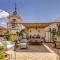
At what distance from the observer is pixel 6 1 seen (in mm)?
8586

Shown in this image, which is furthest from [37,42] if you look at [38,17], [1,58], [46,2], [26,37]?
[1,58]

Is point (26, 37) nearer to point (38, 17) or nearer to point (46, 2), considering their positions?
point (38, 17)

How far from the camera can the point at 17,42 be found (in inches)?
407

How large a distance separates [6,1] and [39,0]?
1.67 m

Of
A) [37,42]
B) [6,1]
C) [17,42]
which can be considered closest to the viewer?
[6,1]

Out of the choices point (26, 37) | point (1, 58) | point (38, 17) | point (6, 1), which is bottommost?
point (1, 58)

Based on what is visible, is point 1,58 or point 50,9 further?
point 50,9

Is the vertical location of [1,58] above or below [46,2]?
below

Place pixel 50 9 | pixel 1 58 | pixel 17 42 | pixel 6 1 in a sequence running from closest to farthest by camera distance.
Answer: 1. pixel 1 58
2. pixel 6 1
3. pixel 50 9
4. pixel 17 42

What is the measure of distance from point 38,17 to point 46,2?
102 centimetres

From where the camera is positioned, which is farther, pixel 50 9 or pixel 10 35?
pixel 10 35

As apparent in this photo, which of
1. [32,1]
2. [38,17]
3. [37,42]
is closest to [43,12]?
[38,17]

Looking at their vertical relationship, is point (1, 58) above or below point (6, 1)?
below

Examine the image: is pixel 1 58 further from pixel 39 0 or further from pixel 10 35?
pixel 10 35
